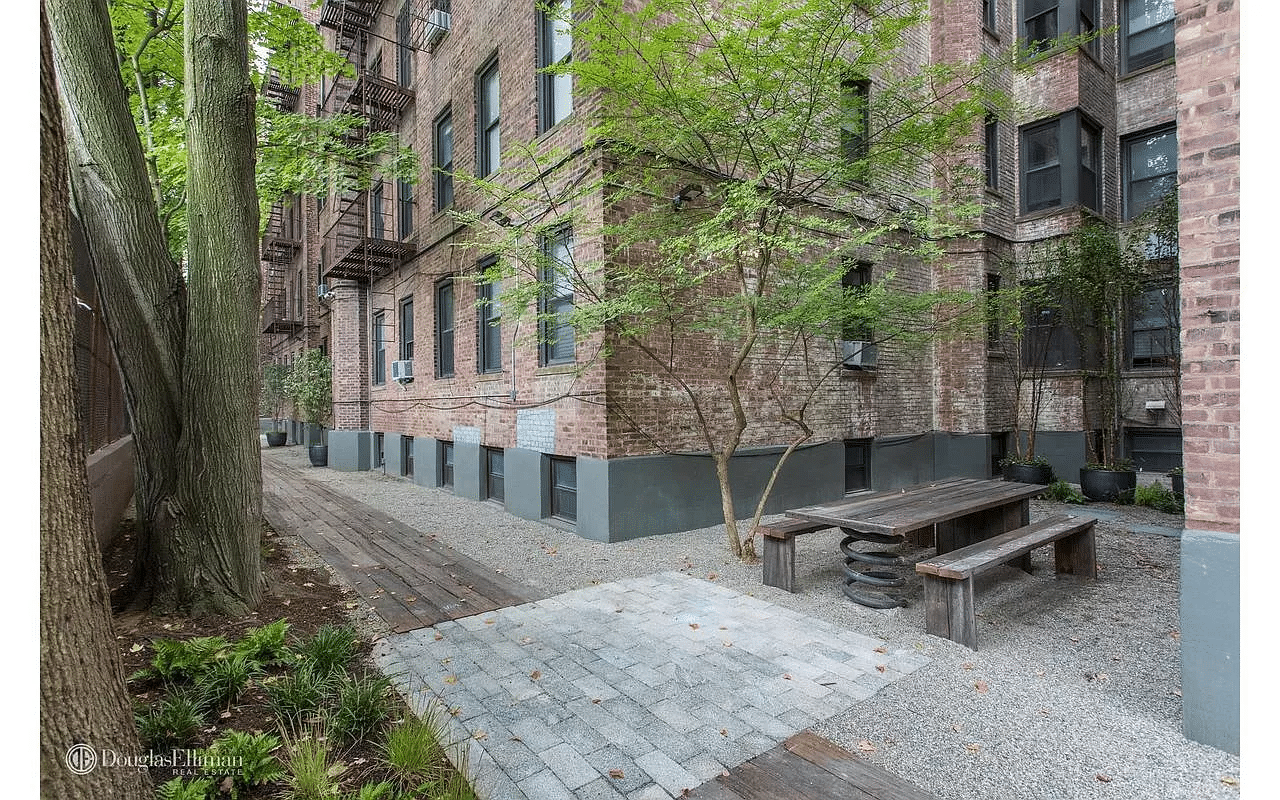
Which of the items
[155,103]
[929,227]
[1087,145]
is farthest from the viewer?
[1087,145]

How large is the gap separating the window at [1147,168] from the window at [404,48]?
16.1 meters

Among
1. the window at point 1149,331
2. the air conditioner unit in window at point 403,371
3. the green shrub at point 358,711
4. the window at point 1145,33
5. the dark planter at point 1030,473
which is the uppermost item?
the window at point 1145,33

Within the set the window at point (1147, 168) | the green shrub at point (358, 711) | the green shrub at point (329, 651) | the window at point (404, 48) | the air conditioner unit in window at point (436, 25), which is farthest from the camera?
the window at point (404, 48)

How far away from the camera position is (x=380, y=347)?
48.0ft

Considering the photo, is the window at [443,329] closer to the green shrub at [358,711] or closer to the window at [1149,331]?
the green shrub at [358,711]

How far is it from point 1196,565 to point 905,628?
6.27 ft

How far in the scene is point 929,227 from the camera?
5.68 meters

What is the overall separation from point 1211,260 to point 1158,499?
8545 mm

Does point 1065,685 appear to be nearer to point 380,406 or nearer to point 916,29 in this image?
point 916,29

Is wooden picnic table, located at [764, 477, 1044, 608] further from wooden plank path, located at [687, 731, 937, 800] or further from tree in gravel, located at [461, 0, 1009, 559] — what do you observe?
wooden plank path, located at [687, 731, 937, 800]

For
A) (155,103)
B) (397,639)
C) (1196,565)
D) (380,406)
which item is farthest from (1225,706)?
(380,406)

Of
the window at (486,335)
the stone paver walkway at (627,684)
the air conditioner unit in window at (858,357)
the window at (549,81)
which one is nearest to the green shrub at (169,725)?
the stone paver walkway at (627,684)

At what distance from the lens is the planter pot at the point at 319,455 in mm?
15734

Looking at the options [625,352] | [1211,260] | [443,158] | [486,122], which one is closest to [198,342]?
[625,352]
